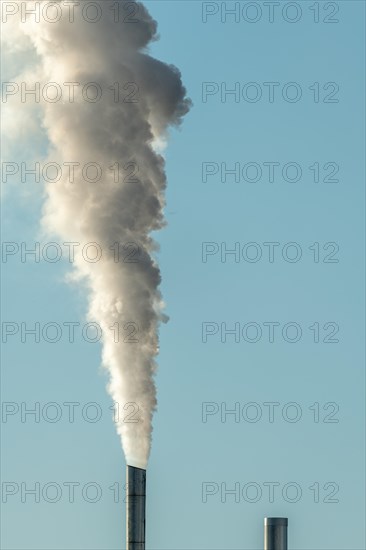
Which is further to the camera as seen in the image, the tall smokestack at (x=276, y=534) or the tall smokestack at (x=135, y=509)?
the tall smokestack at (x=276, y=534)

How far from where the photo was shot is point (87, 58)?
103938 millimetres

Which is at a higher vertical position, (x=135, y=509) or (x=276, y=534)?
(x=135, y=509)

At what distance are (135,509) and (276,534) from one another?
154 inches

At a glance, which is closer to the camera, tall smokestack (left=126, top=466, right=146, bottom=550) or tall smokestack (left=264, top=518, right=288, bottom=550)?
tall smokestack (left=126, top=466, right=146, bottom=550)

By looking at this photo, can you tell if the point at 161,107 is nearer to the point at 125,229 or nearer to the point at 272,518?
the point at 125,229

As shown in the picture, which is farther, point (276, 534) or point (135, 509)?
point (276, 534)

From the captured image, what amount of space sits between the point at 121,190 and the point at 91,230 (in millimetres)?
1288

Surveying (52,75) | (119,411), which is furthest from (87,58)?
(119,411)

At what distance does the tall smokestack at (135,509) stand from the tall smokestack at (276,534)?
349 centimetres

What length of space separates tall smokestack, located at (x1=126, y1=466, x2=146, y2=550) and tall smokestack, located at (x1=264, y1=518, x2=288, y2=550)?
3489mm

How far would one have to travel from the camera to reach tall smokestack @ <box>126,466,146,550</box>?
101750 millimetres

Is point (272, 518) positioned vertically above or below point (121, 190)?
below

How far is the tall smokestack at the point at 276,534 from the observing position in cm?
10325

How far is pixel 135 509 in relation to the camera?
10194 centimetres
